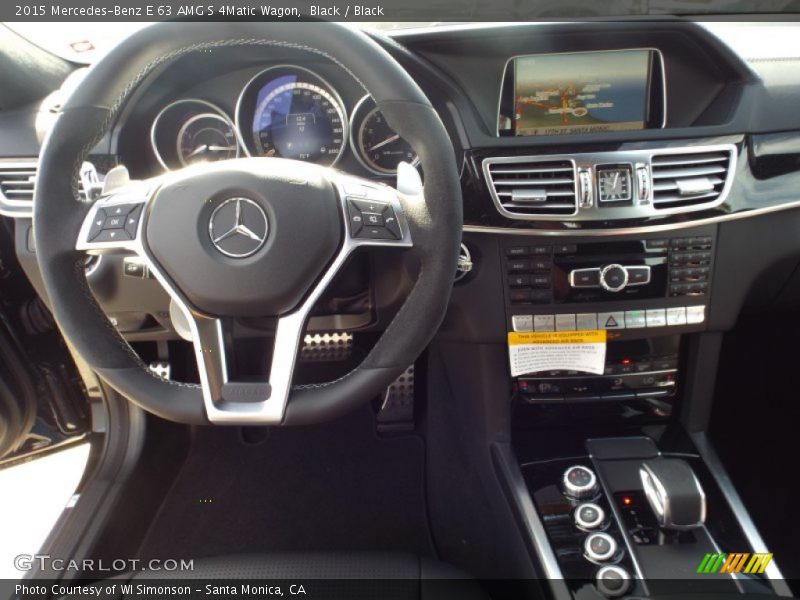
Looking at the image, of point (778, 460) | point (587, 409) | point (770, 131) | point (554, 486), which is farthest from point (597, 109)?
point (778, 460)

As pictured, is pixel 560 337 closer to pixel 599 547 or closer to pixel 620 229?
pixel 620 229

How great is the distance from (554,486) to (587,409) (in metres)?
0.24

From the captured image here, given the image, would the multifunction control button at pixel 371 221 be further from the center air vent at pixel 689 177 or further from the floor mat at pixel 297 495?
the floor mat at pixel 297 495

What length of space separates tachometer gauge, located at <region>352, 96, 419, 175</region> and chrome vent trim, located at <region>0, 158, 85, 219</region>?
2.25 feet

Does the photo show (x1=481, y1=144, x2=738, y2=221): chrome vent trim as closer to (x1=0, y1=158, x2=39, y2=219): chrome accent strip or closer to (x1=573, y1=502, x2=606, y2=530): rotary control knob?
(x1=573, y1=502, x2=606, y2=530): rotary control knob

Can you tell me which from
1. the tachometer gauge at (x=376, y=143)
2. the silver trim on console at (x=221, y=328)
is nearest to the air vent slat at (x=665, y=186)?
the tachometer gauge at (x=376, y=143)

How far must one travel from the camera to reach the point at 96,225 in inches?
38.5

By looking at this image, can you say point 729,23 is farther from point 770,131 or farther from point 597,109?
point 597,109

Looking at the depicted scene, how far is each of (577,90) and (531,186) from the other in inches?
9.6

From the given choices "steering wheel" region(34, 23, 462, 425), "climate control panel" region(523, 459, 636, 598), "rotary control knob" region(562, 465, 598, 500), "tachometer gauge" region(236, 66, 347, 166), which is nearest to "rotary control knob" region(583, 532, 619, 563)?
"climate control panel" region(523, 459, 636, 598)

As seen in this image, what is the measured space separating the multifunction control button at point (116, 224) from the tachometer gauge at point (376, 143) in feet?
1.81

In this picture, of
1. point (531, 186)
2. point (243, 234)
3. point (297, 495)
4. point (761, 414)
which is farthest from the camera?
point (297, 495)

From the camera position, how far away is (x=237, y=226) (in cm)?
95

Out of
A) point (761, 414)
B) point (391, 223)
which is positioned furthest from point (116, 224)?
point (761, 414)
